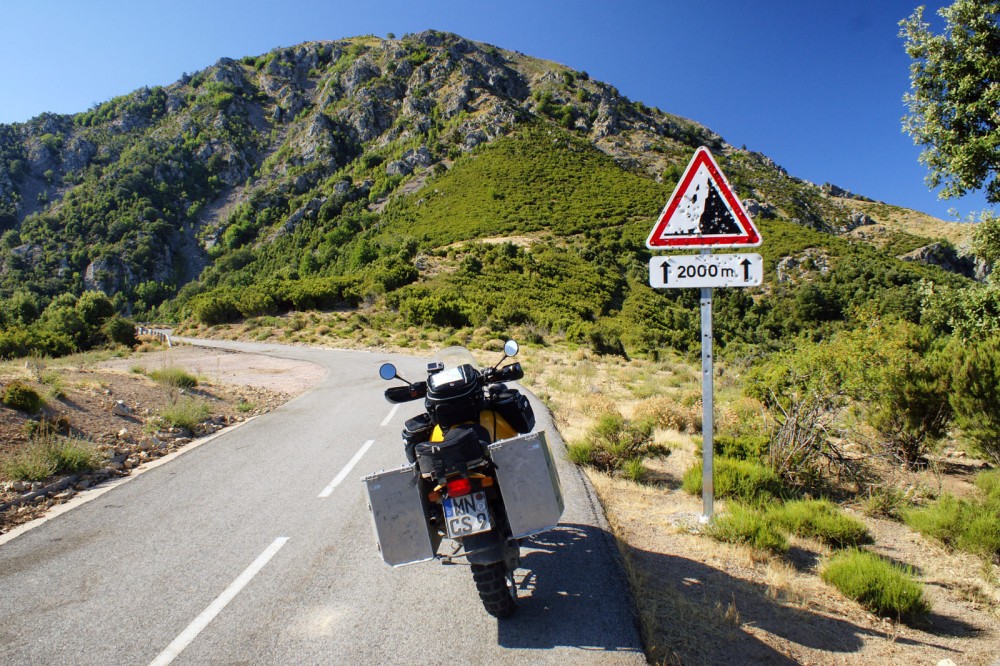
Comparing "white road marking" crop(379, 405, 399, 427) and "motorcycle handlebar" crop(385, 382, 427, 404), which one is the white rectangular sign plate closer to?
"motorcycle handlebar" crop(385, 382, 427, 404)

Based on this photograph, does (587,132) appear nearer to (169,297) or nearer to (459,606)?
(169,297)

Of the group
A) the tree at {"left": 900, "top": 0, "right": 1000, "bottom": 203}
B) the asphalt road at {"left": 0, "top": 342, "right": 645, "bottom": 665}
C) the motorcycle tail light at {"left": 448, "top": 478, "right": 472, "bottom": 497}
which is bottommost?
the asphalt road at {"left": 0, "top": 342, "right": 645, "bottom": 665}

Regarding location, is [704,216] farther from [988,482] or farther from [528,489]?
[988,482]

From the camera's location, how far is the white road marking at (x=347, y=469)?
5617mm

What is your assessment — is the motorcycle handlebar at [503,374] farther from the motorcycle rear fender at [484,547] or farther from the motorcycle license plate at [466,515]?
the motorcycle rear fender at [484,547]

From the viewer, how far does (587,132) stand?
291 feet

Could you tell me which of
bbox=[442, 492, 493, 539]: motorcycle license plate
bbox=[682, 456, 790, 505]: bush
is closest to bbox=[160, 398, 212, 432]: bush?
bbox=[442, 492, 493, 539]: motorcycle license plate

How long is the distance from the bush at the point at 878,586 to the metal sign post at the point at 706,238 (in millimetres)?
1077

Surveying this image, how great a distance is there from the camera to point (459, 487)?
2.87 m

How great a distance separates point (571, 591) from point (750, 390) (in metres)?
6.57

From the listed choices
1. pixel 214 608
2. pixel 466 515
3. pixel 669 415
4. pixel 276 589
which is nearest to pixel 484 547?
pixel 466 515

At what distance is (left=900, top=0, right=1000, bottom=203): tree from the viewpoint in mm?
6992

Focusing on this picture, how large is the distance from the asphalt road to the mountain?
58.1 ft

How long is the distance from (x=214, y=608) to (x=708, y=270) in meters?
4.49
